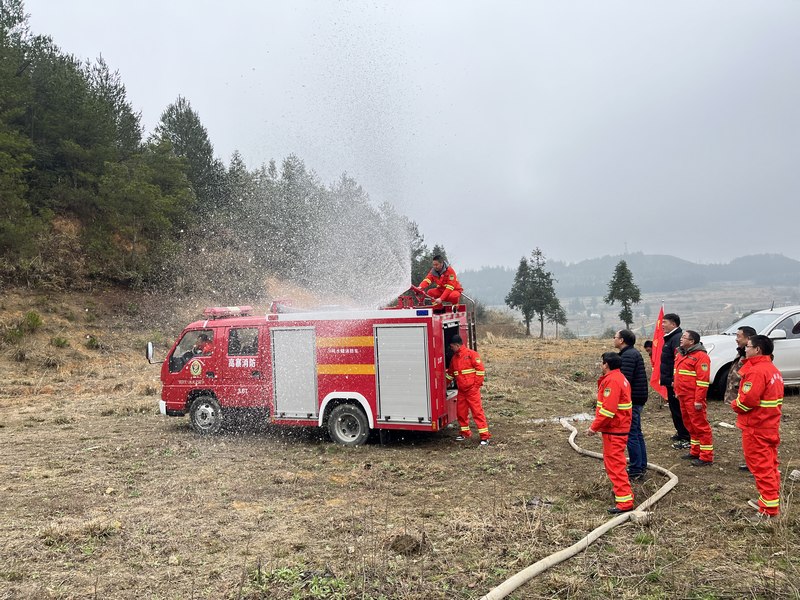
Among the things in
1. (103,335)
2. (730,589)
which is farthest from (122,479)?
(103,335)

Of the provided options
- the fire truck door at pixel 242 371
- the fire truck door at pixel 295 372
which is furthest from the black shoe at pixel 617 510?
the fire truck door at pixel 242 371

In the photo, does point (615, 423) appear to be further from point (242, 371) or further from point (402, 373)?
point (242, 371)

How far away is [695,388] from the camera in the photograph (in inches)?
289

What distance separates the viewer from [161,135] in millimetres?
36188

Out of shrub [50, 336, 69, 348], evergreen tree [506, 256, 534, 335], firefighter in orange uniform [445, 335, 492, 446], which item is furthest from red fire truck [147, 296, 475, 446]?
evergreen tree [506, 256, 534, 335]

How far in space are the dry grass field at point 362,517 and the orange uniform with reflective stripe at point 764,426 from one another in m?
0.23

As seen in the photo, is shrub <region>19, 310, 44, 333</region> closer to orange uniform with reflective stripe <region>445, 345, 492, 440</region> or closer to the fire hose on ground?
orange uniform with reflective stripe <region>445, 345, 492, 440</region>

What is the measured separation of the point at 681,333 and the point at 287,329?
5.85 m

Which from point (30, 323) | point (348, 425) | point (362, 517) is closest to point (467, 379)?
point (348, 425)

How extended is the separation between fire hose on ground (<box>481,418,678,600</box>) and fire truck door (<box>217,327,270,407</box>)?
6.01m

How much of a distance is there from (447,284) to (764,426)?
511cm

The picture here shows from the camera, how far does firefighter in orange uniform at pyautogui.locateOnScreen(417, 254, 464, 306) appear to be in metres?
9.67

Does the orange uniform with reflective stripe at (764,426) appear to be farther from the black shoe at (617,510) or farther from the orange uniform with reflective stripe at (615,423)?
the black shoe at (617,510)

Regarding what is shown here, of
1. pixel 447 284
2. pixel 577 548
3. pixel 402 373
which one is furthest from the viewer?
pixel 447 284
